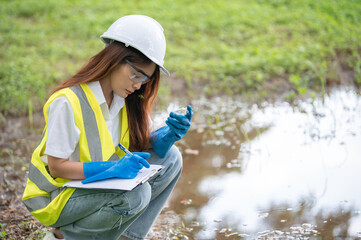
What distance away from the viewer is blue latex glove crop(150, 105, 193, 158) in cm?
237

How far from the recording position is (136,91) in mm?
2492

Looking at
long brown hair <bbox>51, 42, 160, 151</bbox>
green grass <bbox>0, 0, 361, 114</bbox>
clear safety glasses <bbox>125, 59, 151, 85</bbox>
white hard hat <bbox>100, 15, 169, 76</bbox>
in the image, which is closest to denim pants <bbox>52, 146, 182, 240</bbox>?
long brown hair <bbox>51, 42, 160, 151</bbox>

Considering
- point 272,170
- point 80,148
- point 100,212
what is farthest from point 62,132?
point 272,170

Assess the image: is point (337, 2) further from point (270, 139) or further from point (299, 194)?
point (299, 194)

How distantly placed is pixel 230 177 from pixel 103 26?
14.0 ft

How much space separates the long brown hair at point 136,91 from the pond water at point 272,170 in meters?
0.72

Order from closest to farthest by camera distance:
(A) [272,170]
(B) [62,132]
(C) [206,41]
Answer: (B) [62,132], (A) [272,170], (C) [206,41]

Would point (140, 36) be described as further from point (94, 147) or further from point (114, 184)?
point (114, 184)

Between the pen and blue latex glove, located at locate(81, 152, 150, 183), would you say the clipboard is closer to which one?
blue latex glove, located at locate(81, 152, 150, 183)

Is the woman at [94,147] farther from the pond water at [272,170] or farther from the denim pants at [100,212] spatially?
the pond water at [272,170]

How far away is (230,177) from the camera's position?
11.2 ft

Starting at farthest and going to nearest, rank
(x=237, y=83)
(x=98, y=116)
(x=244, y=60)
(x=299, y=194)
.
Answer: (x=244, y=60), (x=237, y=83), (x=299, y=194), (x=98, y=116)

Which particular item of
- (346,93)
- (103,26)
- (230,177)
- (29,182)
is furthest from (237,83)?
(29,182)

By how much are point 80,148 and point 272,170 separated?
6.04 feet
